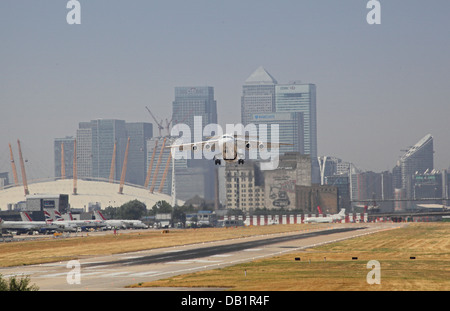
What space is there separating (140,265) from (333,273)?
26.4 m

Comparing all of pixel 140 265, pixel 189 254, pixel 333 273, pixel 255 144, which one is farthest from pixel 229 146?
pixel 333 273

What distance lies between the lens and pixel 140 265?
269 ft

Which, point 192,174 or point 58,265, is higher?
point 192,174

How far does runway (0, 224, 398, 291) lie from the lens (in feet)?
210

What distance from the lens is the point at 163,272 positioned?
7256cm

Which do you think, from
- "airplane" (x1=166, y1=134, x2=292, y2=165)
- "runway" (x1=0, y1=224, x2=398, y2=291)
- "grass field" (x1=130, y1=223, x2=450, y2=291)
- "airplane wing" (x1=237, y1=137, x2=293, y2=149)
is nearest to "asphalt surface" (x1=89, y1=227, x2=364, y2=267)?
"runway" (x1=0, y1=224, x2=398, y2=291)

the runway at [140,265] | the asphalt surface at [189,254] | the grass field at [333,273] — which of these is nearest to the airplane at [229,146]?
the runway at [140,265]

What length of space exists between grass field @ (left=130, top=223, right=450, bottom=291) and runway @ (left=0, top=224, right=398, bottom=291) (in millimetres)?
4281

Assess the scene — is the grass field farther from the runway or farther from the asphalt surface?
the asphalt surface

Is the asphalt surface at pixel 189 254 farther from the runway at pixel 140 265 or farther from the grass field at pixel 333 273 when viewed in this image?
the grass field at pixel 333 273

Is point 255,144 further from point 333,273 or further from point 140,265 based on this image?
point 333,273
